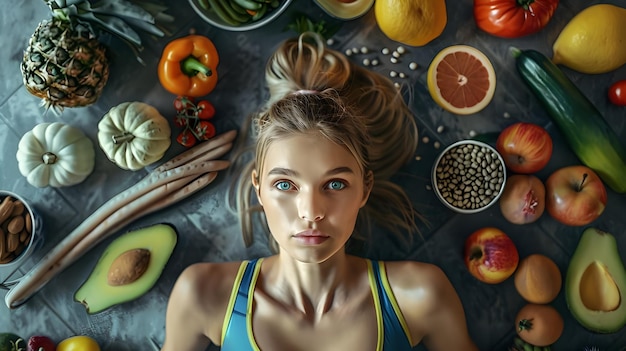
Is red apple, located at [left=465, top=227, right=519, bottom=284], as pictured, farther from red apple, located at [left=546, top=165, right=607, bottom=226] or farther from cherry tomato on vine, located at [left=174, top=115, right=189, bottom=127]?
cherry tomato on vine, located at [left=174, top=115, right=189, bottom=127]

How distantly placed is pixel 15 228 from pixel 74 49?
69 cm

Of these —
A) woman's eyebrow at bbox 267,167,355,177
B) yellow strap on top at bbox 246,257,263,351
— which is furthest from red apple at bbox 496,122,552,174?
yellow strap on top at bbox 246,257,263,351

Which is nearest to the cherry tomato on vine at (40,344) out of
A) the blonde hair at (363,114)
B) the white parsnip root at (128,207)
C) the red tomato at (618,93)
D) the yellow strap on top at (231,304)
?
the white parsnip root at (128,207)

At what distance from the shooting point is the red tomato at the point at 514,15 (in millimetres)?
2031

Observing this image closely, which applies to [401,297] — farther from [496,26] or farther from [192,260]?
[496,26]

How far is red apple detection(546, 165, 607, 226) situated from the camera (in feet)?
6.55

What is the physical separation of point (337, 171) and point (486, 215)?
0.85 meters

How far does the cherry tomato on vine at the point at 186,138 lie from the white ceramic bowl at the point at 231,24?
0.43 metres

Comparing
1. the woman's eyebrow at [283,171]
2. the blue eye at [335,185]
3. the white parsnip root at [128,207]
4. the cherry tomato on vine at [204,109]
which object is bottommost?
the blue eye at [335,185]

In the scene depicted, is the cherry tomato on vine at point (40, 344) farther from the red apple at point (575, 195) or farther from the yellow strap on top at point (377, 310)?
the red apple at point (575, 195)

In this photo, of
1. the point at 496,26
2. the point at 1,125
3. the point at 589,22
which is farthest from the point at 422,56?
the point at 1,125

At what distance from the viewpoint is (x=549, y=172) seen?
2.12m

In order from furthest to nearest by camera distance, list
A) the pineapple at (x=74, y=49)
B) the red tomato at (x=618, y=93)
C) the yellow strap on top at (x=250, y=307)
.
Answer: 1. the red tomato at (x=618, y=93)
2. the pineapple at (x=74, y=49)
3. the yellow strap on top at (x=250, y=307)

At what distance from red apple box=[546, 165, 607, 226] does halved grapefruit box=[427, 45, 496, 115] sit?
1.35ft
